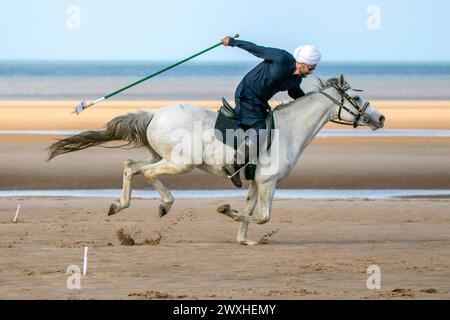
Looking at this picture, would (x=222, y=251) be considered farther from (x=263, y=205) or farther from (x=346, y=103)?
(x=346, y=103)

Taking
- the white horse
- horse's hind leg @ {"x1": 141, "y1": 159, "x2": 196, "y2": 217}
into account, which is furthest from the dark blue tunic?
horse's hind leg @ {"x1": 141, "y1": 159, "x2": 196, "y2": 217}

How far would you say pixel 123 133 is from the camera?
49.8 feet

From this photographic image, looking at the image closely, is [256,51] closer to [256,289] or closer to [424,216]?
[256,289]

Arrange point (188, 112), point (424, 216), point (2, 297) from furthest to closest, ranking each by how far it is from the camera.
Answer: point (424, 216)
point (188, 112)
point (2, 297)

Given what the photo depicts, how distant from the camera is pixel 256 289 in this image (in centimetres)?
1225

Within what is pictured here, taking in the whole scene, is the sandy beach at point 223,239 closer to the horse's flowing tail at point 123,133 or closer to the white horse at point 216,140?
the white horse at point 216,140

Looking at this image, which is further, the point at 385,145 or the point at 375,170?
the point at 385,145

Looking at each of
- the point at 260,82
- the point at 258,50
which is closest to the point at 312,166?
the point at 260,82

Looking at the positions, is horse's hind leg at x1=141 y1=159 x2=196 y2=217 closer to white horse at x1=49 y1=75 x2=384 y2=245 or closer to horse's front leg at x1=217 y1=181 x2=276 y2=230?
white horse at x1=49 y1=75 x2=384 y2=245

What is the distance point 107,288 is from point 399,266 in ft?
11.6

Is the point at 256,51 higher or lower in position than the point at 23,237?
higher
